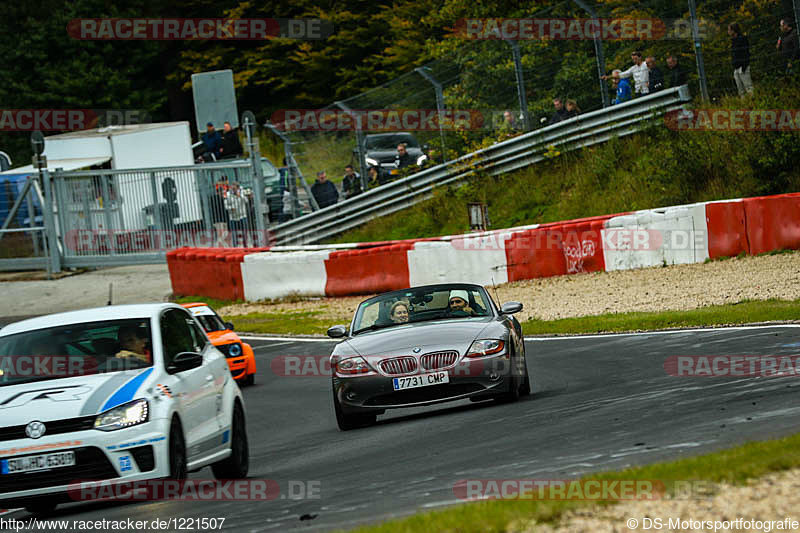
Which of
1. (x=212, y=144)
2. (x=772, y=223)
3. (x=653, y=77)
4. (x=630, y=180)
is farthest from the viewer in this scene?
(x=212, y=144)

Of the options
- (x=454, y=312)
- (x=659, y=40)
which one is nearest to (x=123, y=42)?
(x=659, y=40)

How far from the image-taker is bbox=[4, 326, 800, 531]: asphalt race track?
758 cm

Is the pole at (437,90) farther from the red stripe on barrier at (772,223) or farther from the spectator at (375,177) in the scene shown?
the red stripe on barrier at (772,223)

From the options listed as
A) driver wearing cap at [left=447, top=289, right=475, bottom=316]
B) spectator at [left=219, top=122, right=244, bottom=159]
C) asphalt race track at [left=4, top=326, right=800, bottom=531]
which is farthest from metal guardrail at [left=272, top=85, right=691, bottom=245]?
driver wearing cap at [left=447, top=289, right=475, bottom=316]

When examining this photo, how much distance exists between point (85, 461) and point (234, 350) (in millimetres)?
8558

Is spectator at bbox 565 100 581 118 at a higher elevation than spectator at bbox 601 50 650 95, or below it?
below

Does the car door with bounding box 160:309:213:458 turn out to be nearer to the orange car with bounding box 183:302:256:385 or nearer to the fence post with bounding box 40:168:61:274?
the orange car with bounding box 183:302:256:385

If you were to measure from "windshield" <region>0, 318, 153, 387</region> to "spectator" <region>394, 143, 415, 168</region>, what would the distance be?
2119 centimetres

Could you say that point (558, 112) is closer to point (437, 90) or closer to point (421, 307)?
point (437, 90)

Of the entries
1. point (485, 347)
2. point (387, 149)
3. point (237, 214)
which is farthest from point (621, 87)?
point (485, 347)

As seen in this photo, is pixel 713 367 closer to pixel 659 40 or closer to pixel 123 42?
pixel 659 40

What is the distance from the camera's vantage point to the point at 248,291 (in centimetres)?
A: 2664

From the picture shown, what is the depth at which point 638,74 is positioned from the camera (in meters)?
26.1

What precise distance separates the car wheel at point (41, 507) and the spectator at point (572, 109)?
66.5 ft
